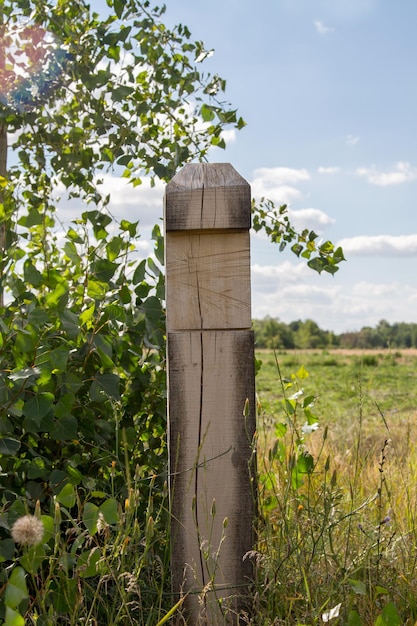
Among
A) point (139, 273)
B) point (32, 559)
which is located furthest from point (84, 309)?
point (32, 559)

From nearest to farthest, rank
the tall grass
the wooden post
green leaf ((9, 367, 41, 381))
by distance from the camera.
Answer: the tall grass
the wooden post
green leaf ((9, 367, 41, 381))

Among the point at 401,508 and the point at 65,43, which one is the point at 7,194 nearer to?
the point at 65,43

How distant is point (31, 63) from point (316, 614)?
2.95 m

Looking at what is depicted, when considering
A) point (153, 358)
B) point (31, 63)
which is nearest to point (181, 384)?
point (153, 358)

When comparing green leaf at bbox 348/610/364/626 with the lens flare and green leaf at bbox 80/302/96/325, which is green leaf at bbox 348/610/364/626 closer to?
green leaf at bbox 80/302/96/325

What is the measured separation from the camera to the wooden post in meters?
1.90

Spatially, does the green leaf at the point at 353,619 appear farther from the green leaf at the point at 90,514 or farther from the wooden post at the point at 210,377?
the green leaf at the point at 90,514

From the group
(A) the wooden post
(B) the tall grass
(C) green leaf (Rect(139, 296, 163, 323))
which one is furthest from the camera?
(C) green leaf (Rect(139, 296, 163, 323))

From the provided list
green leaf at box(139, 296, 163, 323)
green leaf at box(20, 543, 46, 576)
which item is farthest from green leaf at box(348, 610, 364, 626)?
green leaf at box(139, 296, 163, 323)

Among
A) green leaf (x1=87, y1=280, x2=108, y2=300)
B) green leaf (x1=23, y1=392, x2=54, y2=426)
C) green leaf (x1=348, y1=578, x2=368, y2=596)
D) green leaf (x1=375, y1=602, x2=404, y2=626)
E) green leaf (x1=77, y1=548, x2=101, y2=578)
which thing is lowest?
green leaf (x1=375, y1=602, x2=404, y2=626)

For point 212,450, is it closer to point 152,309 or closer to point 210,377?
point 210,377

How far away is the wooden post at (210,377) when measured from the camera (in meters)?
1.90

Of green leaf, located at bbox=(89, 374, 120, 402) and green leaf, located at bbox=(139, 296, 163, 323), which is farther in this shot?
green leaf, located at bbox=(139, 296, 163, 323)

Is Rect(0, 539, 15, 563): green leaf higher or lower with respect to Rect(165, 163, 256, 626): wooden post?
lower
